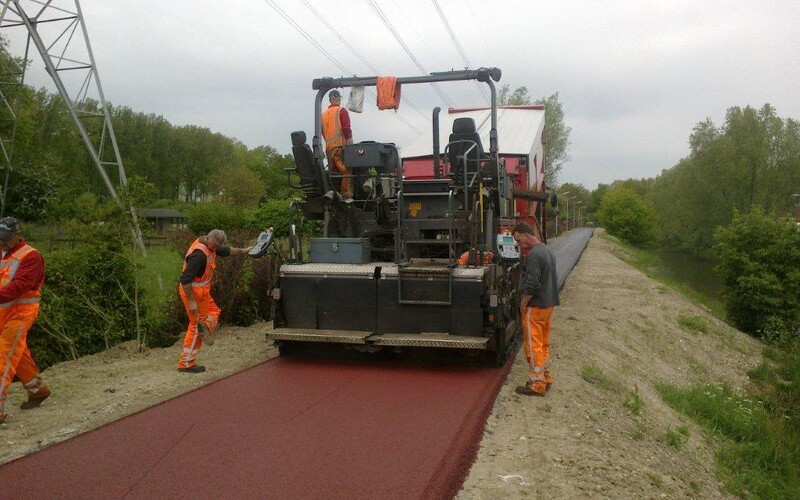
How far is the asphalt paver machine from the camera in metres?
7.64

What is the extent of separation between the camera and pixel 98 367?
8.67 metres

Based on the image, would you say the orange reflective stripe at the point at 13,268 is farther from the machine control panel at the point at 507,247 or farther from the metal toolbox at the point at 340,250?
the machine control panel at the point at 507,247

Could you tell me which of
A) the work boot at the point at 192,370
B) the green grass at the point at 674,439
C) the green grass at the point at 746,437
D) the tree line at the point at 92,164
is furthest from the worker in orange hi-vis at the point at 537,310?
the tree line at the point at 92,164

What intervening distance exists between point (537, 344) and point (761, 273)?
17322 millimetres

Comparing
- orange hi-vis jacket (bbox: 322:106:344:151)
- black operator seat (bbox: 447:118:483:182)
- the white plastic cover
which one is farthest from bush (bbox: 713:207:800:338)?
orange hi-vis jacket (bbox: 322:106:344:151)

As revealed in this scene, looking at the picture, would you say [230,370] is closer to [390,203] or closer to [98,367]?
[98,367]

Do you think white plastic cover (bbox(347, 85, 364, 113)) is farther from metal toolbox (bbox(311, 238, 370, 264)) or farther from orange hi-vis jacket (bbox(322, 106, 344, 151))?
metal toolbox (bbox(311, 238, 370, 264))

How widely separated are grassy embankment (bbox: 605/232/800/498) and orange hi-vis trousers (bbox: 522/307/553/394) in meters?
2.44

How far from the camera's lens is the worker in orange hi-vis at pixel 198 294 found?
306 inches

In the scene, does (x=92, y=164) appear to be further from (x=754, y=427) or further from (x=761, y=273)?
(x=754, y=427)

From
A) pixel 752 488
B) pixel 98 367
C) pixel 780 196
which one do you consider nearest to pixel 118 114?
pixel 780 196

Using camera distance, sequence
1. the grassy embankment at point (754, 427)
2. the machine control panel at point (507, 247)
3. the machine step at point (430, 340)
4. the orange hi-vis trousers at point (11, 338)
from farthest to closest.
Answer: the grassy embankment at point (754, 427) → the machine control panel at point (507, 247) → the machine step at point (430, 340) → the orange hi-vis trousers at point (11, 338)

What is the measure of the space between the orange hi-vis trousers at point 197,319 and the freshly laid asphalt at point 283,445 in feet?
2.69

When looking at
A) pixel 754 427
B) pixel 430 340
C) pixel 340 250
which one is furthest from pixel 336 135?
pixel 754 427
